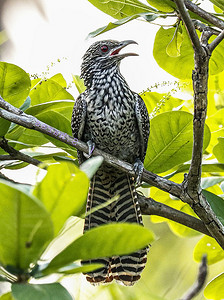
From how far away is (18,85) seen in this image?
2250mm

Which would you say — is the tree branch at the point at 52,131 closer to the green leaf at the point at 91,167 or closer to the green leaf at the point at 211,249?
the green leaf at the point at 211,249

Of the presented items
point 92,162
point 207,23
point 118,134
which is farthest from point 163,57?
point 92,162

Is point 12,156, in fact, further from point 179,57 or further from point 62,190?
point 62,190

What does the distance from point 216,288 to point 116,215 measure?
0.99 metres

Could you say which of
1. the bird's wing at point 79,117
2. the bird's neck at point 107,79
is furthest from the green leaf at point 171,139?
the bird's neck at point 107,79

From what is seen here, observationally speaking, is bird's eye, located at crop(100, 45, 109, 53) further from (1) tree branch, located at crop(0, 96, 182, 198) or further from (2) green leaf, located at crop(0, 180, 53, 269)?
(2) green leaf, located at crop(0, 180, 53, 269)

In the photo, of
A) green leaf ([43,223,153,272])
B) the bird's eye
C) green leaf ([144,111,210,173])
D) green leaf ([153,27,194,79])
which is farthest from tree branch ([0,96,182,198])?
the bird's eye

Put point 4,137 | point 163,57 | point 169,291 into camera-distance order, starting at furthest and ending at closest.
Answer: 1. point 163,57
2. point 4,137
3. point 169,291

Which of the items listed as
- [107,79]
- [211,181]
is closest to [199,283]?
[211,181]

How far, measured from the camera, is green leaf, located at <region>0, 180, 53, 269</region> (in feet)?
3.56

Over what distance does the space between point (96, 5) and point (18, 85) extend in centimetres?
60

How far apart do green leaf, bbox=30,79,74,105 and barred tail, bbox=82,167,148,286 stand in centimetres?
79

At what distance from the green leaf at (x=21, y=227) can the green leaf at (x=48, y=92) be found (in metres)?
1.45

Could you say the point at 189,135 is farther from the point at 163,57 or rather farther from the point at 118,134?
the point at 118,134
